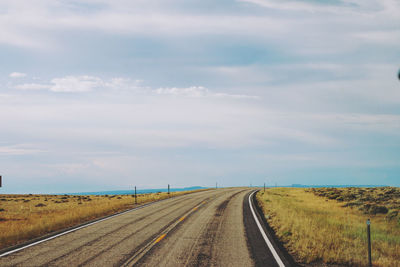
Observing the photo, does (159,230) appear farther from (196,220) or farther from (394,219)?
(394,219)

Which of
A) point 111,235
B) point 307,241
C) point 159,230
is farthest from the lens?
point 159,230

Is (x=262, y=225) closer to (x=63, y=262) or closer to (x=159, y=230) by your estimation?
(x=159, y=230)

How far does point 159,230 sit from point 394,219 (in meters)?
14.2

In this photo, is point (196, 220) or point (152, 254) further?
point (196, 220)

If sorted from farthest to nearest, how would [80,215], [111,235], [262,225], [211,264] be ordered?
1. [80,215]
2. [262,225]
3. [111,235]
4. [211,264]

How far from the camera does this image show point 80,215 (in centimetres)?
1684

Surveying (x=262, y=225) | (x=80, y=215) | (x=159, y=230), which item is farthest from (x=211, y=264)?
(x=80, y=215)

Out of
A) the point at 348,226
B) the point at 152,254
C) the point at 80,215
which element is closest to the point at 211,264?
the point at 152,254

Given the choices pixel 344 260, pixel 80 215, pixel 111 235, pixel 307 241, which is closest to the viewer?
pixel 344 260

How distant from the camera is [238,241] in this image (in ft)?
33.2

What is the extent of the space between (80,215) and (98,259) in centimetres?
982

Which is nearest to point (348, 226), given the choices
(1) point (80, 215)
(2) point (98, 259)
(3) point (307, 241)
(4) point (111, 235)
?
(3) point (307, 241)

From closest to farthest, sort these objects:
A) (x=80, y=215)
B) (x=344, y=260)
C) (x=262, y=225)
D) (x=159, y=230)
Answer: (x=344, y=260), (x=159, y=230), (x=262, y=225), (x=80, y=215)

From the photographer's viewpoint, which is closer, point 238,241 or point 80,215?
point 238,241
